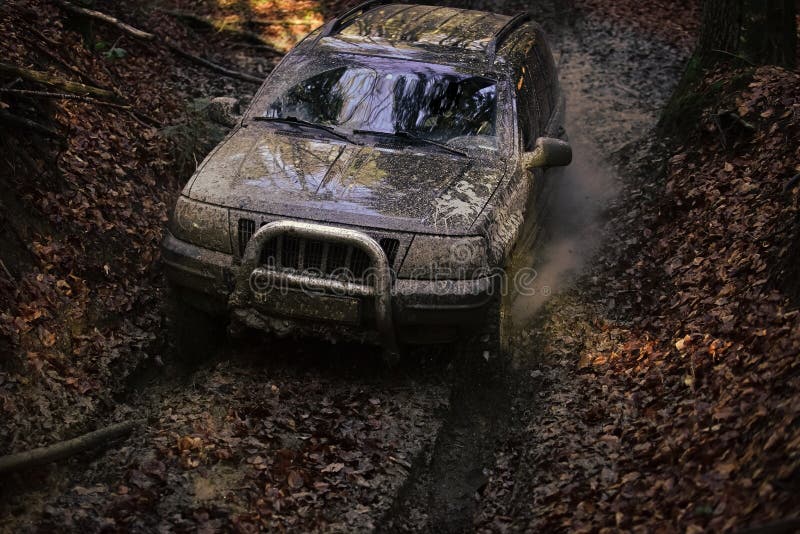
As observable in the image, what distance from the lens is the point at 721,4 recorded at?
8.28 metres

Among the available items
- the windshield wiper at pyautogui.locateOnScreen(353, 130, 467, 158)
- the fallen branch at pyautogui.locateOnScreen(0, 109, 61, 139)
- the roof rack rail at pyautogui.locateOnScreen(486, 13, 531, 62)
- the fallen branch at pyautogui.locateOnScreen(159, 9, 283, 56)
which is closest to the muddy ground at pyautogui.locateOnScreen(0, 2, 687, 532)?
the windshield wiper at pyautogui.locateOnScreen(353, 130, 467, 158)

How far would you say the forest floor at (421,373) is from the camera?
4211mm

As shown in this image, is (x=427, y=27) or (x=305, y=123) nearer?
(x=305, y=123)

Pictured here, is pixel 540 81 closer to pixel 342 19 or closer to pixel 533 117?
pixel 533 117

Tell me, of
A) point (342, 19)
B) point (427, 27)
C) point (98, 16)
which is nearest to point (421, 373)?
point (427, 27)

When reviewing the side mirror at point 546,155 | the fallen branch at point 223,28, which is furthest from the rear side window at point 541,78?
the fallen branch at point 223,28

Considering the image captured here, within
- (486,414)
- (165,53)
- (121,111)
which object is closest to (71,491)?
(486,414)

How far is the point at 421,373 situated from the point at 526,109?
252cm

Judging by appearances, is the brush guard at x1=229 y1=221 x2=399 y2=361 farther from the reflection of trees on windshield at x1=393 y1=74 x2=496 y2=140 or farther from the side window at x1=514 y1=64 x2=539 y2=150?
the side window at x1=514 y1=64 x2=539 y2=150

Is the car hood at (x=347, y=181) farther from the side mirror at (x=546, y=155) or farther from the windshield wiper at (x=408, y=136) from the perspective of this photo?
the side mirror at (x=546, y=155)

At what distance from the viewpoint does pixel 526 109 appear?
21.9 ft

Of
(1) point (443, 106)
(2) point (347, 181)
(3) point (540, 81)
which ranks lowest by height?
(2) point (347, 181)

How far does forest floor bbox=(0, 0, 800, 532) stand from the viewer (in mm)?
4211

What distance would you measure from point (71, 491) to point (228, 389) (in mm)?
1257
